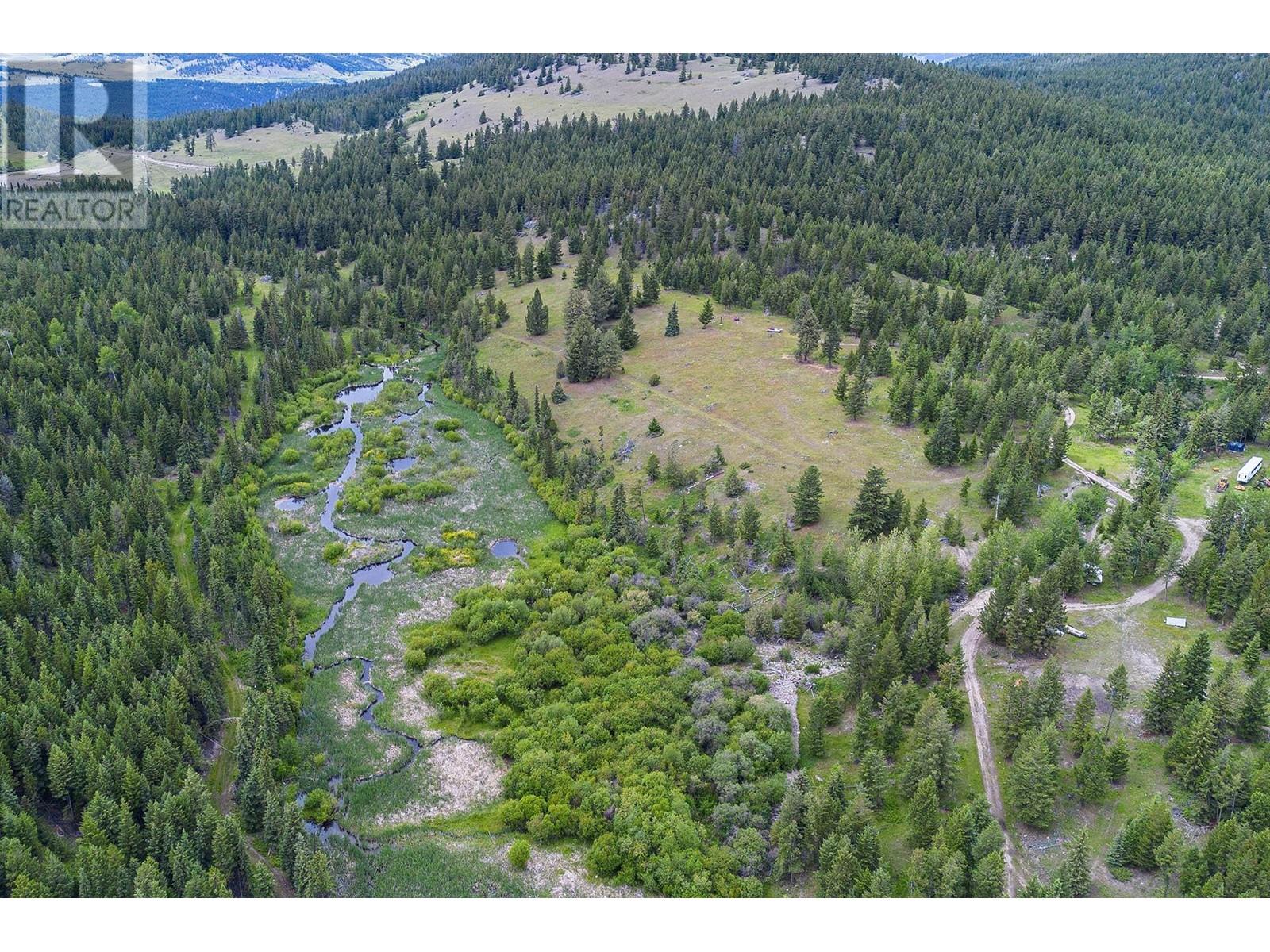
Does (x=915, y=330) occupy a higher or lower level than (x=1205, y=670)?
higher

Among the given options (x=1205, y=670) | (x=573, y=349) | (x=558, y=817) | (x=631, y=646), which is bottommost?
(x=558, y=817)

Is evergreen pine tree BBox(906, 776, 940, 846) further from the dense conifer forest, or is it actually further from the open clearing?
the open clearing

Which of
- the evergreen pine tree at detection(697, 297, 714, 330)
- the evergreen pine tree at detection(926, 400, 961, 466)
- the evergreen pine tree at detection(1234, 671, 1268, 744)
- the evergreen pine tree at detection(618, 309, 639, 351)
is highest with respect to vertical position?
the evergreen pine tree at detection(697, 297, 714, 330)

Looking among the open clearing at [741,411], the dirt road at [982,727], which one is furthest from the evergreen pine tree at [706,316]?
the dirt road at [982,727]

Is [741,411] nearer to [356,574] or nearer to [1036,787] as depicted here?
[356,574]

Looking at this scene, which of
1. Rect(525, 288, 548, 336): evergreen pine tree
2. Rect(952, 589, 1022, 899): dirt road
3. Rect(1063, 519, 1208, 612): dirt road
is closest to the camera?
Rect(952, 589, 1022, 899): dirt road

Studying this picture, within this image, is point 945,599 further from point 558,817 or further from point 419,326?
point 419,326

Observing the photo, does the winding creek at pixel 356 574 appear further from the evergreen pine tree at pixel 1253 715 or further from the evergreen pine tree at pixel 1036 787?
the evergreen pine tree at pixel 1253 715

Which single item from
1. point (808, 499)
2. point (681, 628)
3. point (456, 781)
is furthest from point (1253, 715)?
point (456, 781)

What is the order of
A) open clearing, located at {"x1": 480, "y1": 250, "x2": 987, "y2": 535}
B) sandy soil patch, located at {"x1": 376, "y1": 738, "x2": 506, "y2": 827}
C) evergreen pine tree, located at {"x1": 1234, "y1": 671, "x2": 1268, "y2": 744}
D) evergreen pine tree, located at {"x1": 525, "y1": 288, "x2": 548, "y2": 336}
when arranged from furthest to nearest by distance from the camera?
1. evergreen pine tree, located at {"x1": 525, "y1": 288, "x2": 548, "y2": 336}
2. open clearing, located at {"x1": 480, "y1": 250, "x2": 987, "y2": 535}
3. sandy soil patch, located at {"x1": 376, "y1": 738, "x2": 506, "y2": 827}
4. evergreen pine tree, located at {"x1": 1234, "y1": 671, "x2": 1268, "y2": 744}

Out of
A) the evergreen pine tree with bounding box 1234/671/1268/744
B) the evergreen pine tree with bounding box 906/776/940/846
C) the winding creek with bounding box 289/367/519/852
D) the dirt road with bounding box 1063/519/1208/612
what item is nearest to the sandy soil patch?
the winding creek with bounding box 289/367/519/852

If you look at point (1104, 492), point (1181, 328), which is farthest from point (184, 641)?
point (1181, 328)
